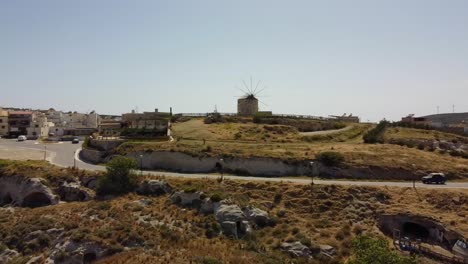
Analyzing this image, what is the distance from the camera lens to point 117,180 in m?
46.1

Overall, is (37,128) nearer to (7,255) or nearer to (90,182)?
(90,182)

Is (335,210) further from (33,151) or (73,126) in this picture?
(73,126)

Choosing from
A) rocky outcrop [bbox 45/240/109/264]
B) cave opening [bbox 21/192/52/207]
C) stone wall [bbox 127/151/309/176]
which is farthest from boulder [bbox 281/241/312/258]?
cave opening [bbox 21/192/52/207]

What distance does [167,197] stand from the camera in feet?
143

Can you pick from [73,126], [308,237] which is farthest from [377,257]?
[73,126]

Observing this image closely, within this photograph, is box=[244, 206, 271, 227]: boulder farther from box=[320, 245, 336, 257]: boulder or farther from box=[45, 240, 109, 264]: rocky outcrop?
box=[45, 240, 109, 264]: rocky outcrop

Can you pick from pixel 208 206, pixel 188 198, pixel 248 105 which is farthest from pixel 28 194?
pixel 248 105

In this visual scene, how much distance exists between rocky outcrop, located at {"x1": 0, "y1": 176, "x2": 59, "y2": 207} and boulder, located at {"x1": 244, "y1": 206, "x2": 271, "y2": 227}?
2097 centimetres

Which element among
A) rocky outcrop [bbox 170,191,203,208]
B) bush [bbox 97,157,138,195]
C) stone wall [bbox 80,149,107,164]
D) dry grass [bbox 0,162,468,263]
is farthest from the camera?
stone wall [bbox 80,149,107,164]

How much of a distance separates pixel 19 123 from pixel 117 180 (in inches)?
2641

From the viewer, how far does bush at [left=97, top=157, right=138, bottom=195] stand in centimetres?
4588

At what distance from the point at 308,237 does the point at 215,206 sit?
8.93 metres

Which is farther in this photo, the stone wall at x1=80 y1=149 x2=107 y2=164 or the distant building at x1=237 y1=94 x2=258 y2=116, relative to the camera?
the distant building at x1=237 y1=94 x2=258 y2=116

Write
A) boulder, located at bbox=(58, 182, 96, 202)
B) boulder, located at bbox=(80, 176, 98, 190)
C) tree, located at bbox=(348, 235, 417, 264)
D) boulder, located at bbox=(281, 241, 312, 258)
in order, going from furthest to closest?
boulder, located at bbox=(80, 176, 98, 190), boulder, located at bbox=(58, 182, 96, 202), boulder, located at bbox=(281, 241, 312, 258), tree, located at bbox=(348, 235, 417, 264)
